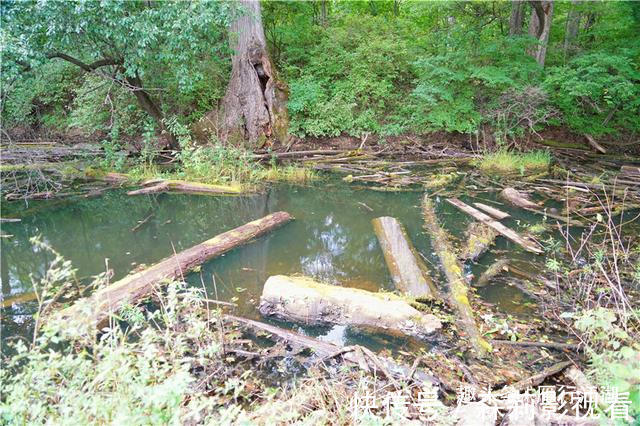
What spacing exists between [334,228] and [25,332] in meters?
4.29

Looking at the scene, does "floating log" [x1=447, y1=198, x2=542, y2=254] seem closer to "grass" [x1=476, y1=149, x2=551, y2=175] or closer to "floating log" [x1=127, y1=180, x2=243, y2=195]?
"grass" [x1=476, y1=149, x2=551, y2=175]

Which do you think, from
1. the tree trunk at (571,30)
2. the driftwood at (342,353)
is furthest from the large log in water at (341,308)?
the tree trunk at (571,30)

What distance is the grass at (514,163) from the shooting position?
9195 millimetres

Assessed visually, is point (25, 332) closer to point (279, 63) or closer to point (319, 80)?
point (319, 80)

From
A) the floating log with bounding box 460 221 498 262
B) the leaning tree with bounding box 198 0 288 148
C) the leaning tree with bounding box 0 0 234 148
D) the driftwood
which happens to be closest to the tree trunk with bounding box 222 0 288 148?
the leaning tree with bounding box 198 0 288 148

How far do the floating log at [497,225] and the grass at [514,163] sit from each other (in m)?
2.79

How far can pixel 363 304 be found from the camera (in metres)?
3.78

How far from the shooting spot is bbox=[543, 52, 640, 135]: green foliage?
8875mm

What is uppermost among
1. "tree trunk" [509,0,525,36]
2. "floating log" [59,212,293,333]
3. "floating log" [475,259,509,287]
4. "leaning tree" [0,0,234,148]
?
"tree trunk" [509,0,525,36]

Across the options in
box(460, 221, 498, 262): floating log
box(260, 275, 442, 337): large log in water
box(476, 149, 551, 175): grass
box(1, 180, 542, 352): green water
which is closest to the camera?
box(260, 275, 442, 337): large log in water

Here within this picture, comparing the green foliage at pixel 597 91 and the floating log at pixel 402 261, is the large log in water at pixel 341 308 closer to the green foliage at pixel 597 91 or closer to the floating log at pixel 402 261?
the floating log at pixel 402 261

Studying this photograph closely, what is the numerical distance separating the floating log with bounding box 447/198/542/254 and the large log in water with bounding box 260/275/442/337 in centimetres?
246

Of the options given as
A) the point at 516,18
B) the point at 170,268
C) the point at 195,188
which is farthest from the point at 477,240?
the point at 516,18

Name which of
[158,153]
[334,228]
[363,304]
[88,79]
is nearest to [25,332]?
[363,304]
